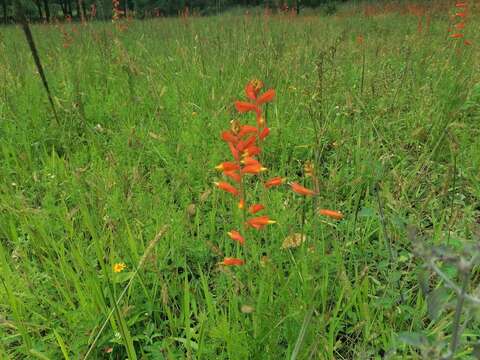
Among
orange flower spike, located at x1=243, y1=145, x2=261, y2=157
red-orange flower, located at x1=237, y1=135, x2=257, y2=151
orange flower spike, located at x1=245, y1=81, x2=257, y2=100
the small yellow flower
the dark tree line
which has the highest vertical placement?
A: the dark tree line

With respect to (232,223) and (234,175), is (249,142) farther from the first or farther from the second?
(232,223)

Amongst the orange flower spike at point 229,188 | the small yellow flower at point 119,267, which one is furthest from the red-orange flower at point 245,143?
the small yellow flower at point 119,267

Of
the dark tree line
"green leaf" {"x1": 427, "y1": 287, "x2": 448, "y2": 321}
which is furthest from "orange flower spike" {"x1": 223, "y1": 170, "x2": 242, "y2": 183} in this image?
the dark tree line

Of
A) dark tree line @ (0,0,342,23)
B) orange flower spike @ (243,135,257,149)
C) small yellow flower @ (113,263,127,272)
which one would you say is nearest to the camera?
orange flower spike @ (243,135,257,149)

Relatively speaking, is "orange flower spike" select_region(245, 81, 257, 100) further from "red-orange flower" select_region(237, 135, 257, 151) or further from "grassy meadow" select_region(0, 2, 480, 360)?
"grassy meadow" select_region(0, 2, 480, 360)

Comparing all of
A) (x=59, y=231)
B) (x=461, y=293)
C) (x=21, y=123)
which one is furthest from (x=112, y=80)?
(x=461, y=293)

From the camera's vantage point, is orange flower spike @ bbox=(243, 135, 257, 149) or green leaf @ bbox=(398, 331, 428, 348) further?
orange flower spike @ bbox=(243, 135, 257, 149)

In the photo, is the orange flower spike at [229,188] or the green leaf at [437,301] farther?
the orange flower spike at [229,188]

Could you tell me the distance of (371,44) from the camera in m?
4.89

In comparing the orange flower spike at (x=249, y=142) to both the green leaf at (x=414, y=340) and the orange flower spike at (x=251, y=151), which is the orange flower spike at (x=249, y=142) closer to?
the orange flower spike at (x=251, y=151)

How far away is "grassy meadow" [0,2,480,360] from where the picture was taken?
1095 mm

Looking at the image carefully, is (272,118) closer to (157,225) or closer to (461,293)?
(157,225)

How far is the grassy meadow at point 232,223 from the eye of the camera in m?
1.09

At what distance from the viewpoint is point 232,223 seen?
5.53ft
